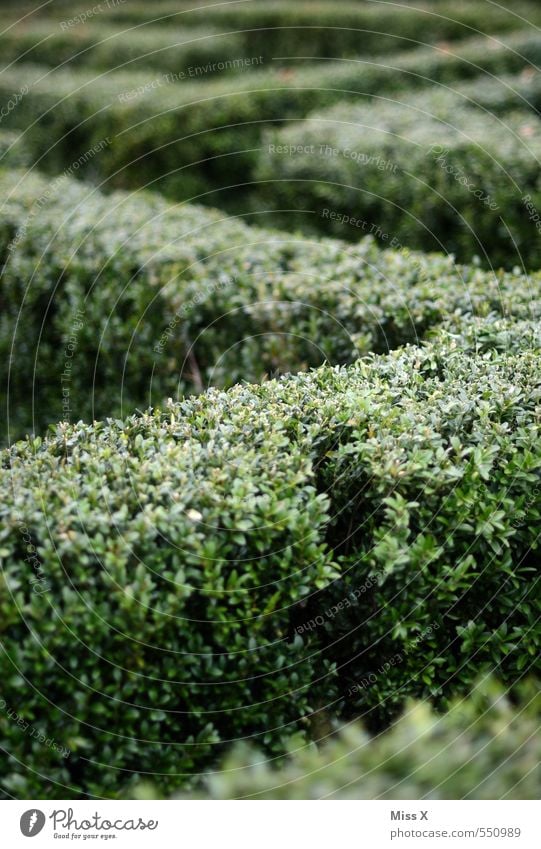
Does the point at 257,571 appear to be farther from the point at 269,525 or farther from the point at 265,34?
the point at 265,34

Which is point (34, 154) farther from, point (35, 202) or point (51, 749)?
point (51, 749)

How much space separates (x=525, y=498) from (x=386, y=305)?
75.7 inches

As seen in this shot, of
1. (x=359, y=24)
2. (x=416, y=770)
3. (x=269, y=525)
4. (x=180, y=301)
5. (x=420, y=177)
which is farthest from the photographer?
(x=359, y=24)

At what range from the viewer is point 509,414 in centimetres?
335

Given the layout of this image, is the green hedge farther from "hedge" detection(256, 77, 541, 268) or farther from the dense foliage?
the dense foliage

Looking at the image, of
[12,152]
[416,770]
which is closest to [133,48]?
[12,152]

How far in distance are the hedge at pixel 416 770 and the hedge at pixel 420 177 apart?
4.88 m

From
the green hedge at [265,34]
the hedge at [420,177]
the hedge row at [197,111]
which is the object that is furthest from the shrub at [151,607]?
the green hedge at [265,34]

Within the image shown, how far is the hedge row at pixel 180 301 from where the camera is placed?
15.5ft

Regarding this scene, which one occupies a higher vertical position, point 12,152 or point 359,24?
point 359,24

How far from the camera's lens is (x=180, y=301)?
5.32 metres

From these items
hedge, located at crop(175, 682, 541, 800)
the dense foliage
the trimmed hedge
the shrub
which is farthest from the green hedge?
hedge, located at crop(175, 682, 541, 800)

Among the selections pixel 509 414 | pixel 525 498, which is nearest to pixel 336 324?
pixel 509 414

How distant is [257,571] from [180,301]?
9.68ft
